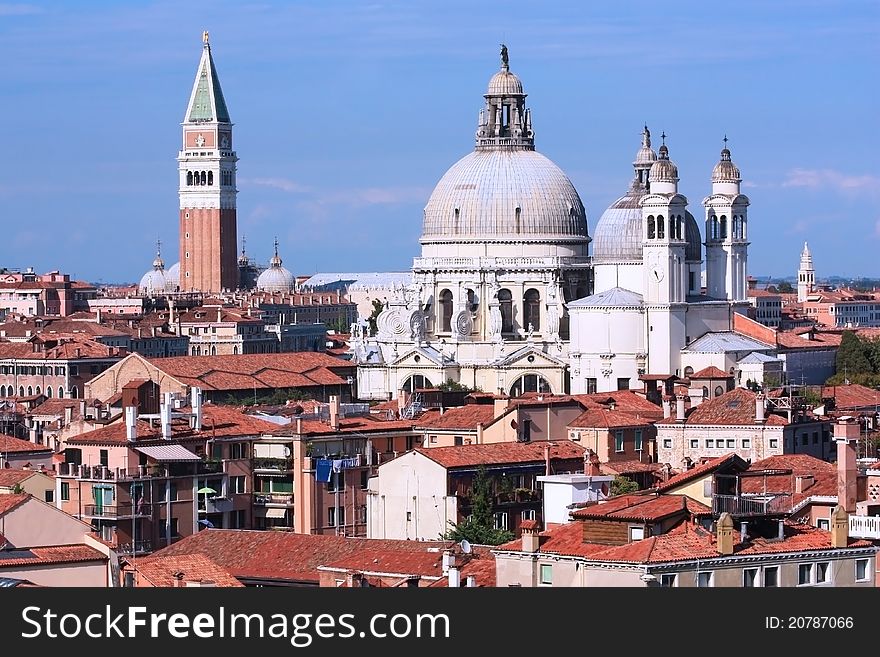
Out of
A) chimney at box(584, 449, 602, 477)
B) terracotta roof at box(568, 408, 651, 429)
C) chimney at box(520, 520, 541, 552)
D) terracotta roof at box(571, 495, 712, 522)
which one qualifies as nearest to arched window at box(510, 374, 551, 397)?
terracotta roof at box(568, 408, 651, 429)

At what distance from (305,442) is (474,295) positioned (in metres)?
37.0

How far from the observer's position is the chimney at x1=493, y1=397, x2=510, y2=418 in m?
48.9

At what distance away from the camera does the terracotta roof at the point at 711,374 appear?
63347 millimetres

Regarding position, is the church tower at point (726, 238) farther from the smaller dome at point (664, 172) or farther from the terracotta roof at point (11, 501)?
the terracotta roof at point (11, 501)

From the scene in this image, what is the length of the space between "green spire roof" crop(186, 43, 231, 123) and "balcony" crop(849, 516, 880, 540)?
113 m

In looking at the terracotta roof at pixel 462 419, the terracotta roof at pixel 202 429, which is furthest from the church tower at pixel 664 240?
the terracotta roof at pixel 202 429

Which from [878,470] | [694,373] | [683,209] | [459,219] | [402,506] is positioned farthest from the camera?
[459,219]

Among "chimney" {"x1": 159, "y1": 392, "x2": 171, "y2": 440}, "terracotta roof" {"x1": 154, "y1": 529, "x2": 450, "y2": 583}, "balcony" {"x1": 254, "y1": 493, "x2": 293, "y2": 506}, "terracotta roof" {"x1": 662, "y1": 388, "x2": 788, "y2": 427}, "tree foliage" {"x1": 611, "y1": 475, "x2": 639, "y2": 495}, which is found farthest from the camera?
"terracotta roof" {"x1": 662, "y1": 388, "x2": 788, "y2": 427}

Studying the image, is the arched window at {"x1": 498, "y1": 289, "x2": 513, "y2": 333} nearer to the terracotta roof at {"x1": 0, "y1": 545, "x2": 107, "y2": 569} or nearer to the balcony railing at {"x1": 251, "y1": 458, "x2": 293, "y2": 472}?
the balcony railing at {"x1": 251, "y1": 458, "x2": 293, "y2": 472}

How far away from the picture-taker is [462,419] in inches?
1960

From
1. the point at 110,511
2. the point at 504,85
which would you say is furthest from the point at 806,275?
the point at 110,511
